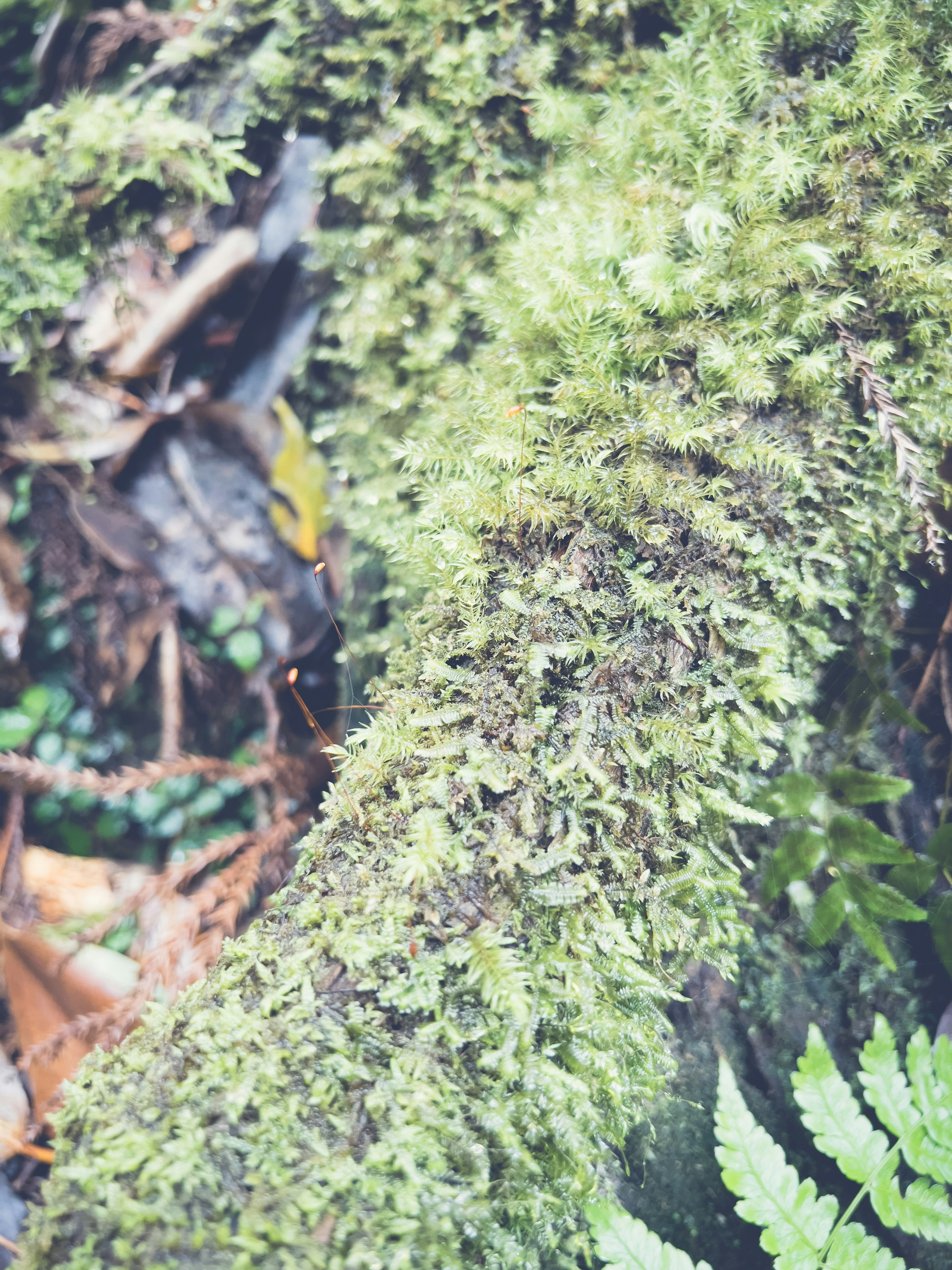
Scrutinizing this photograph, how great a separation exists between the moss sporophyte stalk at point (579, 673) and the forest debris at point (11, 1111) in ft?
3.34

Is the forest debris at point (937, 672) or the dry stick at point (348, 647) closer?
the dry stick at point (348, 647)

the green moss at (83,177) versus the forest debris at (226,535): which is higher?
the green moss at (83,177)

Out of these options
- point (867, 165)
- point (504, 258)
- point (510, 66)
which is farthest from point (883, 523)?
point (510, 66)

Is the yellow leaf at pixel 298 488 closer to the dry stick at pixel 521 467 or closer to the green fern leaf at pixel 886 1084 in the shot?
the dry stick at pixel 521 467

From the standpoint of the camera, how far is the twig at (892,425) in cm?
154

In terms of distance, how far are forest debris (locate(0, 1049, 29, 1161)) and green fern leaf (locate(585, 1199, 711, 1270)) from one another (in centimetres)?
158

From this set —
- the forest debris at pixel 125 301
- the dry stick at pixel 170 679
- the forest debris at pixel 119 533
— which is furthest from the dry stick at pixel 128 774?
the forest debris at pixel 125 301

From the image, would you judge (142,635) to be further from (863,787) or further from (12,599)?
(863,787)

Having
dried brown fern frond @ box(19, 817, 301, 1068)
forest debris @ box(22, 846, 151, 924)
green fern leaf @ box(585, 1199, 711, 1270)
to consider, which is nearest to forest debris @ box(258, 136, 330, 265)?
dried brown fern frond @ box(19, 817, 301, 1068)

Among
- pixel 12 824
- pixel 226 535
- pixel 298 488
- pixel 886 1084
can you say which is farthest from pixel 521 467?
pixel 12 824

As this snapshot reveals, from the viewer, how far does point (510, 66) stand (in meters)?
1.92

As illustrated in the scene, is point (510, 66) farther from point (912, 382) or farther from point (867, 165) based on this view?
point (912, 382)

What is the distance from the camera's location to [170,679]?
2.53 m

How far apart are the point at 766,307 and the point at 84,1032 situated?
102 inches
